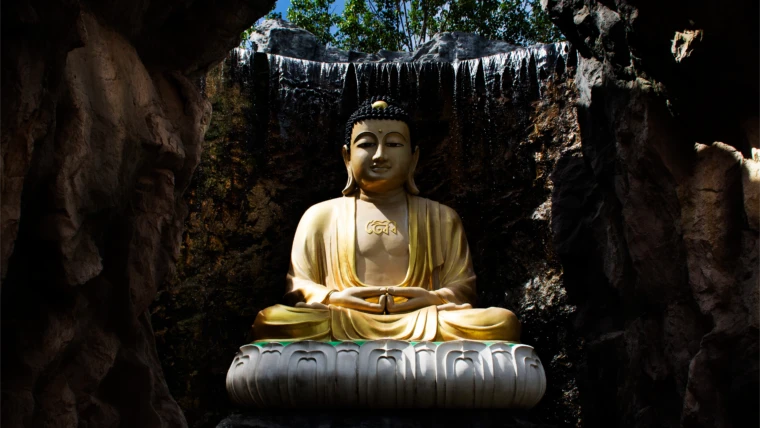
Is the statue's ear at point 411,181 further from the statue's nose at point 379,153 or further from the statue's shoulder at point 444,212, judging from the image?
the statue's nose at point 379,153

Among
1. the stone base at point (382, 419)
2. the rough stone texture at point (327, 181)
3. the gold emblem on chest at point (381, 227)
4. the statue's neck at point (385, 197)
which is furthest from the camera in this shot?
the rough stone texture at point (327, 181)

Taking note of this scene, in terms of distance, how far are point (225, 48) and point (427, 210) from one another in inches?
86.8

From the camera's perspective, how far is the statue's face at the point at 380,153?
704 cm

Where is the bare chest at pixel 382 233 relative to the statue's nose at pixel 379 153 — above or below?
below

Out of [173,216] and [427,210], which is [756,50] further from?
[173,216]

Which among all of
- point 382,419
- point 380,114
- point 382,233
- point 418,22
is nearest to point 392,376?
point 382,419

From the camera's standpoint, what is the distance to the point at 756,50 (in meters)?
4.97

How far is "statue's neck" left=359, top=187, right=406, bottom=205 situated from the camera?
23.5 feet

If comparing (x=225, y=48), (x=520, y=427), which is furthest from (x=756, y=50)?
(x=225, y=48)

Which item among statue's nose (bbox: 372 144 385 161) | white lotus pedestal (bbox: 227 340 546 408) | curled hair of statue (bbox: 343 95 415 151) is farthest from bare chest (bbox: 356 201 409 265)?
white lotus pedestal (bbox: 227 340 546 408)

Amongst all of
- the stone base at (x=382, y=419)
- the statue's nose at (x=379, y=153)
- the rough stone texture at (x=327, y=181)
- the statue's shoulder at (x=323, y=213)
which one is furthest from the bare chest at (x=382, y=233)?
the stone base at (x=382, y=419)

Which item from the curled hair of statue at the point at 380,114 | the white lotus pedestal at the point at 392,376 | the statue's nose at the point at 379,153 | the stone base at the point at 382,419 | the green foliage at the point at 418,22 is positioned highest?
the green foliage at the point at 418,22

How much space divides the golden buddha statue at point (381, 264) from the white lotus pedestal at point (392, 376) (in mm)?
224

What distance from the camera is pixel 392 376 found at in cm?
540
